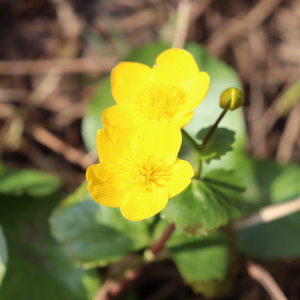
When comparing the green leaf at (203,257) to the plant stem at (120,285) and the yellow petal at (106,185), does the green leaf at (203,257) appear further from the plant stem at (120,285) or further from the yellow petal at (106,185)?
the yellow petal at (106,185)

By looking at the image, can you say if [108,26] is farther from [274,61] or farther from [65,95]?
[274,61]

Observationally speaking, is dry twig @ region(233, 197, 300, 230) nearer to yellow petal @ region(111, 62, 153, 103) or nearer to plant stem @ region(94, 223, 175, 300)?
plant stem @ region(94, 223, 175, 300)

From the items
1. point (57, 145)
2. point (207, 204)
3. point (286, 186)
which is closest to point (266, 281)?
point (286, 186)

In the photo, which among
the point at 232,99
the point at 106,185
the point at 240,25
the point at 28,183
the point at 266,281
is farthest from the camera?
the point at 240,25

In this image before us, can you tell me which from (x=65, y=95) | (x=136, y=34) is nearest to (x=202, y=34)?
(x=136, y=34)

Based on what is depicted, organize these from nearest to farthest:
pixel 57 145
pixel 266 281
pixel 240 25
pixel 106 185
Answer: pixel 106 185 < pixel 266 281 < pixel 57 145 < pixel 240 25

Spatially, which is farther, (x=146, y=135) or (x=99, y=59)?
(x=99, y=59)

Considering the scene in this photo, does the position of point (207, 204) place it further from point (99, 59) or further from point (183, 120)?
point (99, 59)
